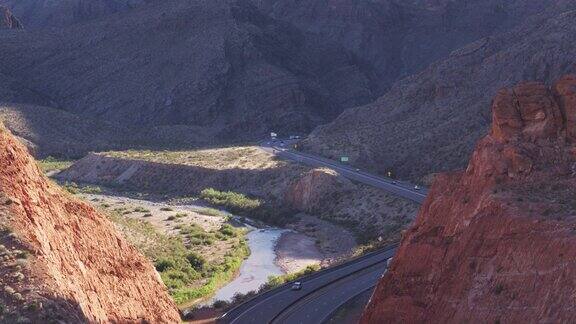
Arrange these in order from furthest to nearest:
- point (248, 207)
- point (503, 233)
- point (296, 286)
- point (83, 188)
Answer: point (83, 188), point (248, 207), point (296, 286), point (503, 233)

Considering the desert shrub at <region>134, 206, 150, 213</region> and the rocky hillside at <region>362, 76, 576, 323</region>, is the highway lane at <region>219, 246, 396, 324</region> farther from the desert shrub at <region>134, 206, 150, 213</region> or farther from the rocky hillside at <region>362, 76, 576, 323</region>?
the desert shrub at <region>134, 206, 150, 213</region>

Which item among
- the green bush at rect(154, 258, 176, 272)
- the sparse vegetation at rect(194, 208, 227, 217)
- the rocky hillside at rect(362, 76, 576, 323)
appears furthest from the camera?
the sparse vegetation at rect(194, 208, 227, 217)

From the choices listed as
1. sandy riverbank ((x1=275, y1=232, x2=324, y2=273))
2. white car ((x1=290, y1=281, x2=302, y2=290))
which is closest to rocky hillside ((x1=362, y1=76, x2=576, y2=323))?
white car ((x1=290, y1=281, x2=302, y2=290))

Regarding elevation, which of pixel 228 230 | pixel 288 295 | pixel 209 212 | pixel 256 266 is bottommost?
pixel 209 212

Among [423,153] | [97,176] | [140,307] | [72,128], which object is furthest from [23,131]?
[140,307]

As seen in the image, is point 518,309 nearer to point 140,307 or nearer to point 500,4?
point 140,307

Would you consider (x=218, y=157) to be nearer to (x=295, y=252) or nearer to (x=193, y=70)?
(x=295, y=252)

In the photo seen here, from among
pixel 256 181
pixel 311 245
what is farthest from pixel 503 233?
pixel 256 181
